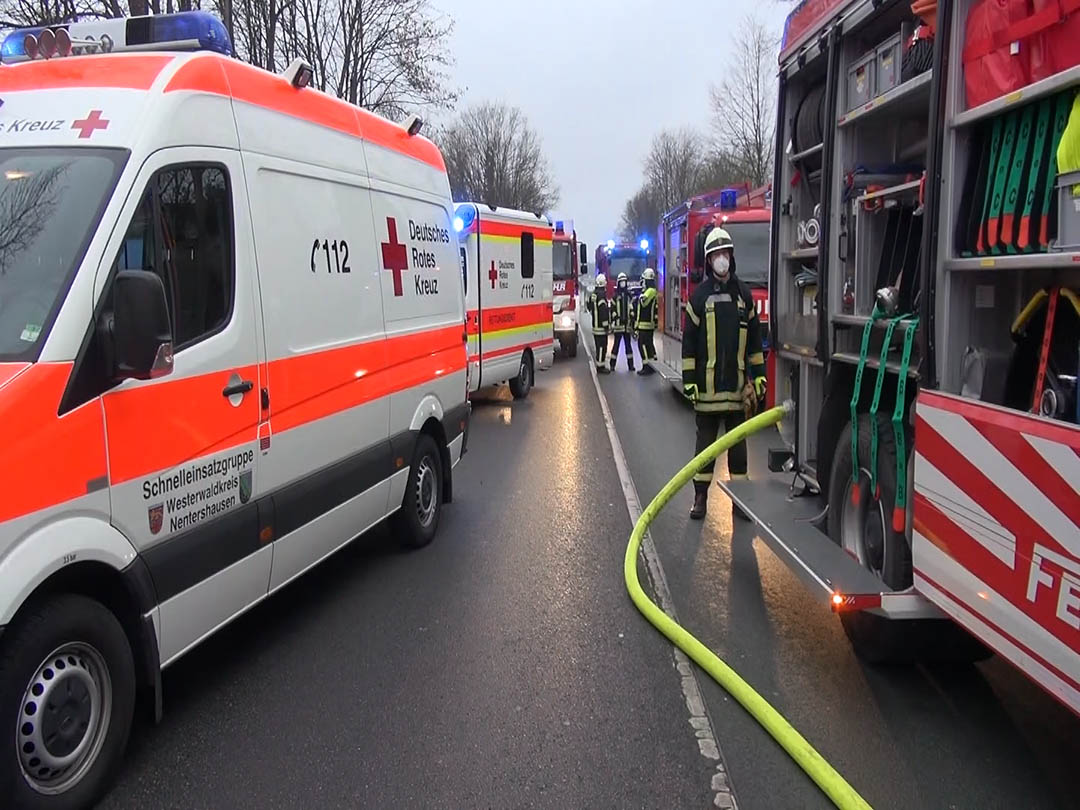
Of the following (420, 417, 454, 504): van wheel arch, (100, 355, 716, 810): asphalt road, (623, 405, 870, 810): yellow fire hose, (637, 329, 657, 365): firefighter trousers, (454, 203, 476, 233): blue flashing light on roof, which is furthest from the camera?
(637, 329, 657, 365): firefighter trousers

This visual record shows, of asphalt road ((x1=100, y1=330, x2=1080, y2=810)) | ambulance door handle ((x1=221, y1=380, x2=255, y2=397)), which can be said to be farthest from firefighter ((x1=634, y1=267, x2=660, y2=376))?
ambulance door handle ((x1=221, y1=380, x2=255, y2=397))

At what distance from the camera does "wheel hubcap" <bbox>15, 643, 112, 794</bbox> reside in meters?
2.86

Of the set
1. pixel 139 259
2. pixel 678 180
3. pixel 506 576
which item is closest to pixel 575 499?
pixel 506 576

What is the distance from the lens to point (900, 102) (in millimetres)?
4141

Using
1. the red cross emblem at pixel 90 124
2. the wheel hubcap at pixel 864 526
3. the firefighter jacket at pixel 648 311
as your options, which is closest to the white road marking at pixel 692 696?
the wheel hubcap at pixel 864 526

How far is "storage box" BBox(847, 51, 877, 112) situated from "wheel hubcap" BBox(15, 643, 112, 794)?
4.13m

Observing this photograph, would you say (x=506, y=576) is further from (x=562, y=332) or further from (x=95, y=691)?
(x=562, y=332)

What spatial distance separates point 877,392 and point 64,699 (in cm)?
344

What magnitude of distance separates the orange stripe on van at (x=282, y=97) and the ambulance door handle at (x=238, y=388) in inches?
46.4

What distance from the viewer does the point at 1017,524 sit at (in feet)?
9.50

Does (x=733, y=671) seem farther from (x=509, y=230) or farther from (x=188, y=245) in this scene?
(x=509, y=230)

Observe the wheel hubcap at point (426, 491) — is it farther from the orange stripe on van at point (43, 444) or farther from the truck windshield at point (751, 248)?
the truck windshield at point (751, 248)

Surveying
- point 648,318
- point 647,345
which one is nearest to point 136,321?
point 648,318

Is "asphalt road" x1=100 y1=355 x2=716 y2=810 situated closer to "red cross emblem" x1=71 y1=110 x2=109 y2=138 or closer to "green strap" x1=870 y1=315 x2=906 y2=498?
"green strap" x1=870 y1=315 x2=906 y2=498
